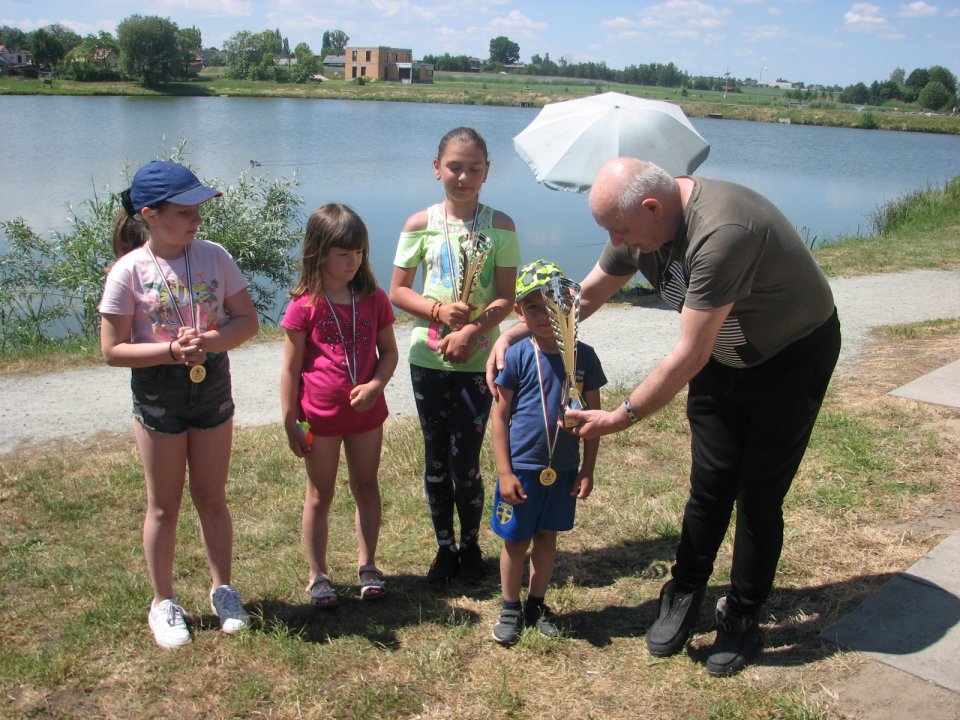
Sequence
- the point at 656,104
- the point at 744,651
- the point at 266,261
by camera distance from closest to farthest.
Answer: the point at 744,651 < the point at 656,104 < the point at 266,261

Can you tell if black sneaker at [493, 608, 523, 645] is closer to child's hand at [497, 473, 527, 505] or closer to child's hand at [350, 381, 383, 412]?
child's hand at [497, 473, 527, 505]

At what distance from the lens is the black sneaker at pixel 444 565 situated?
3631 mm

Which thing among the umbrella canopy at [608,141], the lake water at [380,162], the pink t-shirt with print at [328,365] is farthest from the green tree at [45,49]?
the pink t-shirt with print at [328,365]

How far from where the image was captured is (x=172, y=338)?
10.0ft

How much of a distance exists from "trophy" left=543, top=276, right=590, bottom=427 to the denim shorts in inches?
50.4

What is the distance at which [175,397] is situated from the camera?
10.0 feet

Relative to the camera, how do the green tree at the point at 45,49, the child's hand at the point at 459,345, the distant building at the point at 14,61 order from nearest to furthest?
the child's hand at the point at 459,345
the distant building at the point at 14,61
the green tree at the point at 45,49

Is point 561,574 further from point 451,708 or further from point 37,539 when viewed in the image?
point 37,539

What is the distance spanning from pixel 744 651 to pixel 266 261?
9.42 meters

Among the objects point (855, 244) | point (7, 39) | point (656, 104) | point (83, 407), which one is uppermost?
point (7, 39)

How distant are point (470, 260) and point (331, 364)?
0.69 m

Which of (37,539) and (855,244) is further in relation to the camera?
(855,244)

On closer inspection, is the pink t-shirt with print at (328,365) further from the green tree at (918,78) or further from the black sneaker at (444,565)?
the green tree at (918,78)

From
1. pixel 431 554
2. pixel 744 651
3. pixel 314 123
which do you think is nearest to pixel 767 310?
pixel 744 651
